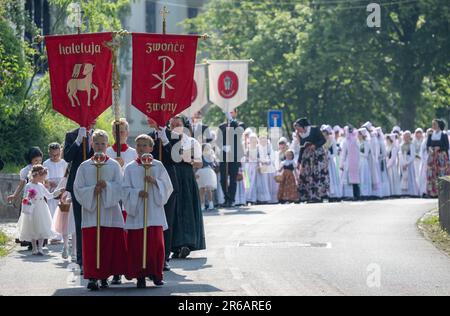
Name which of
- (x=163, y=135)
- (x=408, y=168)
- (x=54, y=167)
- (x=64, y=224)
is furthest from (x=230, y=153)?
(x=163, y=135)

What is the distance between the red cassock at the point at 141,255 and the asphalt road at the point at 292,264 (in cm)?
18

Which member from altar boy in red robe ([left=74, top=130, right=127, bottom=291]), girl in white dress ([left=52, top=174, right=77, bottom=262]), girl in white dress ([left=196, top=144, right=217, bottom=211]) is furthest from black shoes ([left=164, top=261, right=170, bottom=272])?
girl in white dress ([left=196, top=144, right=217, bottom=211])

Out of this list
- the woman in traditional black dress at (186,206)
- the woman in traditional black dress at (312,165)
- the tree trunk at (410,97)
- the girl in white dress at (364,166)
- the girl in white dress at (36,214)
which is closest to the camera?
the woman in traditional black dress at (186,206)

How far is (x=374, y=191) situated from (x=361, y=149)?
1.11 m

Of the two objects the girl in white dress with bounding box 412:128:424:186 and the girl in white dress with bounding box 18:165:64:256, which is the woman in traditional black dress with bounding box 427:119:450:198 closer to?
the girl in white dress with bounding box 412:128:424:186

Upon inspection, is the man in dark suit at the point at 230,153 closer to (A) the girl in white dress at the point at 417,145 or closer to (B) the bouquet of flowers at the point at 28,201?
(A) the girl in white dress at the point at 417,145

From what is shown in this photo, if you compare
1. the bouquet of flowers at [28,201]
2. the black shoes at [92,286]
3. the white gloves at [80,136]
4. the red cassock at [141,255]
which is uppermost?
the white gloves at [80,136]

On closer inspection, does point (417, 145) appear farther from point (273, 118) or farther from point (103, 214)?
point (103, 214)

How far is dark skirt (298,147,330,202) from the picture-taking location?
1426 inches

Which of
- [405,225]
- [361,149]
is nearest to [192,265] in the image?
[405,225]

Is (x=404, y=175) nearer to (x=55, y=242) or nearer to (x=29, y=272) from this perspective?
(x=55, y=242)

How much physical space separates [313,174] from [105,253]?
19832 millimetres

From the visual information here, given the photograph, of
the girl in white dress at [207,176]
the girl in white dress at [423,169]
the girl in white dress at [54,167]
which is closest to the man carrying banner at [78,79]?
the girl in white dress at [54,167]

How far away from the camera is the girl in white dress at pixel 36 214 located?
21.9 meters
